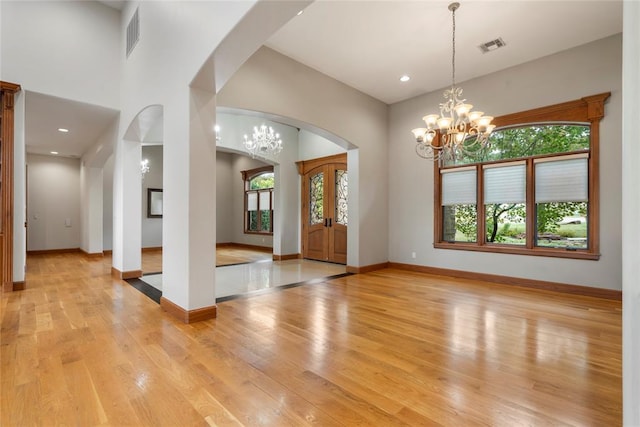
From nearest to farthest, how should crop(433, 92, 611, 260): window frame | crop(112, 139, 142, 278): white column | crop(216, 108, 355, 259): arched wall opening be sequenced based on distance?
crop(433, 92, 611, 260): window frame
crop(112, 139, 142, 278): white column
crop(216, 108, 355, 259): arched wall opening

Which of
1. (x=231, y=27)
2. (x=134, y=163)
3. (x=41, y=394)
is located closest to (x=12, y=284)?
(x=134, y=163)

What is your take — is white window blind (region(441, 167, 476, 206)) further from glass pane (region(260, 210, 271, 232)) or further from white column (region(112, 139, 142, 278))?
glass pane (region(260, 210, 271, 232))

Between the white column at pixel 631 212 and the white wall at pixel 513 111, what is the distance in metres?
4.43

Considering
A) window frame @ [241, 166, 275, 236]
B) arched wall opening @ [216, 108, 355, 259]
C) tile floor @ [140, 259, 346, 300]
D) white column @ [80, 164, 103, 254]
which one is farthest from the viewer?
window frame @ [241, 166, 275, 236]

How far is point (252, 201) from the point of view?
1099 centimetres

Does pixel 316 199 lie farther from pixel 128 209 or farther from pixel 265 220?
pixel 128 209

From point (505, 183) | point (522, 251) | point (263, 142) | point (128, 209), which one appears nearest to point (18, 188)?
point (128, 209)

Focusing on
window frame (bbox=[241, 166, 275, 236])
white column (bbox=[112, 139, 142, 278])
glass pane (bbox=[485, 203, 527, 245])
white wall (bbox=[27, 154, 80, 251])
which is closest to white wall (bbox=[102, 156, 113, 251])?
white wall (bbox=[27, 154, 80, 251])

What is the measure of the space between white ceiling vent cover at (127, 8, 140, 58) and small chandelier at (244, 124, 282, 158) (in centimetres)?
264

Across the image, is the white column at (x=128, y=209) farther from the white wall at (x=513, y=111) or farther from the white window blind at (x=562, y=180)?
the white window blind at (x=562, y=180)

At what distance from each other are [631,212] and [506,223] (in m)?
5.02

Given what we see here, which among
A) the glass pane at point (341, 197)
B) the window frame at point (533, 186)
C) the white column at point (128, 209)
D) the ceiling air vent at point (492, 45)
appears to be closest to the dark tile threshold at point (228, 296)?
the white column at point (128, 209)

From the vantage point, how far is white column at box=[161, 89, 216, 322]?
3236 mm

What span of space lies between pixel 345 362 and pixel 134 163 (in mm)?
5105
